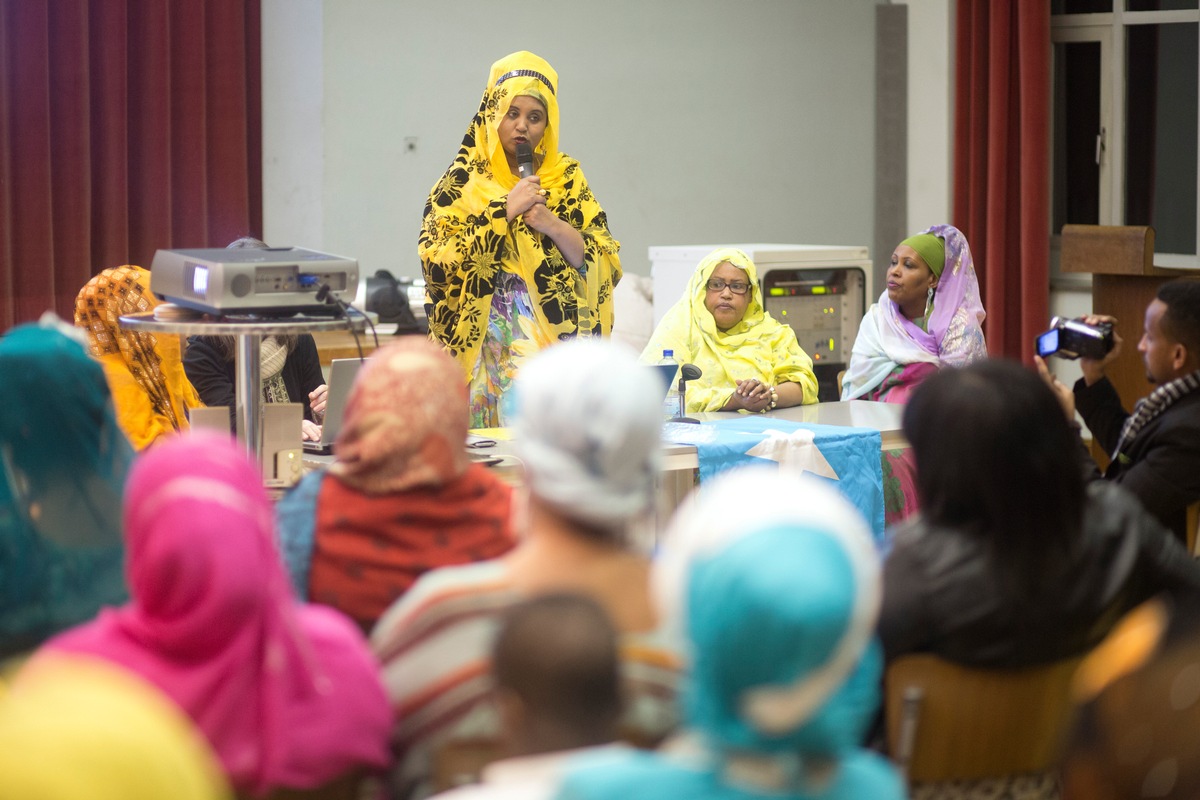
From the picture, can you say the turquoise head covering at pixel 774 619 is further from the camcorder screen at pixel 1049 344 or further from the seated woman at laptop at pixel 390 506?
the camcorder screen at pixel 1049 344

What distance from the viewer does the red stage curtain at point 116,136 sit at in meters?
4.91

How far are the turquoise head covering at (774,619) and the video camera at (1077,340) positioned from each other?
2615 mm

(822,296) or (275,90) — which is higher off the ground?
(275,90)

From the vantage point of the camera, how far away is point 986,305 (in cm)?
675

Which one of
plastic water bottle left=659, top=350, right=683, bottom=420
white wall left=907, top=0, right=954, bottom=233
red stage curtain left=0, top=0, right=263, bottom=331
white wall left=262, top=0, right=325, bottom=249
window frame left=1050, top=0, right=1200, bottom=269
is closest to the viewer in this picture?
plastic water bottle left=659, top=350, right=683, bottom=420

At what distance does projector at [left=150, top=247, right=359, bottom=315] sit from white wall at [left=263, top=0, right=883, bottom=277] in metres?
3.01

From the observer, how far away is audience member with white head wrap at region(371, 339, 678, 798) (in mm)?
1478

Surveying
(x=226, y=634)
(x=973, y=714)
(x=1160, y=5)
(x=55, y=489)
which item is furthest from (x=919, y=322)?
(x=226, y=634)

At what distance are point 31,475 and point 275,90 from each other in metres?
3.97

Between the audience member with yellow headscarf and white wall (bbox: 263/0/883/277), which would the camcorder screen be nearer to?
white wall (bbox: 263/0/883/277)

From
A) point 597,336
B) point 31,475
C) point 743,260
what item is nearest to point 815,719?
point 31,475

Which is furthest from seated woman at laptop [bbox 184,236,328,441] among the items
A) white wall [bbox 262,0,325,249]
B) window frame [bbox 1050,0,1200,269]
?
window frame [bbox 1050,0,1200,269]

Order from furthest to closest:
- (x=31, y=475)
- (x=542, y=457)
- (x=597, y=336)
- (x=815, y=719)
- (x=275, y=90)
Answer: (x=275, y=90) < (x=597, y=336) < (x=31, y=475) < (x=542, y=457) < (x=815, y=719)

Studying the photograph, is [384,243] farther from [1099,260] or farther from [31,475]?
[31,475]
